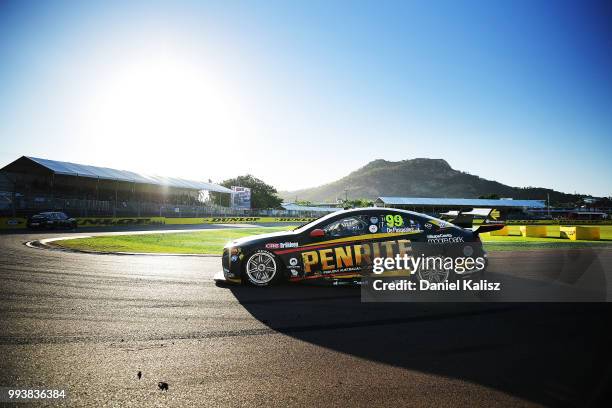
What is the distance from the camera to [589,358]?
3.06m

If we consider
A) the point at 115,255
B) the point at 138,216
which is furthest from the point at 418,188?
the point at 115,255

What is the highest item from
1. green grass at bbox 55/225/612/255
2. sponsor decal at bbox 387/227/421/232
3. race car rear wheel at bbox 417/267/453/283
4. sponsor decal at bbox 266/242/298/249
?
sponsor decal at bbox 387/227/421/232

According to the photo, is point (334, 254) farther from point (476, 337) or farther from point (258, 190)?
point (258, 190)

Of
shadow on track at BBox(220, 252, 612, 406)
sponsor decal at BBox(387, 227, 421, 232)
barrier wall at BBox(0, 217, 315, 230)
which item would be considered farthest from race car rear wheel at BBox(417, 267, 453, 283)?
barrier wall at BBox(0, 217, 315, 230)

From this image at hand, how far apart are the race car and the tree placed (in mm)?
83208

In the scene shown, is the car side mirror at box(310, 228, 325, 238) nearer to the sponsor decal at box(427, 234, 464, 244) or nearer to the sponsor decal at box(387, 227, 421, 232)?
the sponsor decal at box(387, 227, 421, 232)

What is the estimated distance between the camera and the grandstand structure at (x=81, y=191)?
1069 inches

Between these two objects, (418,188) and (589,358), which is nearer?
(589,358)

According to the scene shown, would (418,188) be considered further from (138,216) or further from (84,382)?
(84,382)

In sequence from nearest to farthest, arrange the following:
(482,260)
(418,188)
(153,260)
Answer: (482,260) < (153,260) < (418,188)

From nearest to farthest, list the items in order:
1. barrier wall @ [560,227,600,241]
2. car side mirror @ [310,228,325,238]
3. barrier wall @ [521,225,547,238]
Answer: car side mirror @ [310,228,325,238] → barrier wall @ [560,227,600,241] → barrier wall @ [521,225,547,238]

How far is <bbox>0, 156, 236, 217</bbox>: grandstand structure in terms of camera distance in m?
27.1

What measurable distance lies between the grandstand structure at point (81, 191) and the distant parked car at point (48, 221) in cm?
414

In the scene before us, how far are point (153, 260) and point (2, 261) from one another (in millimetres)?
3474
